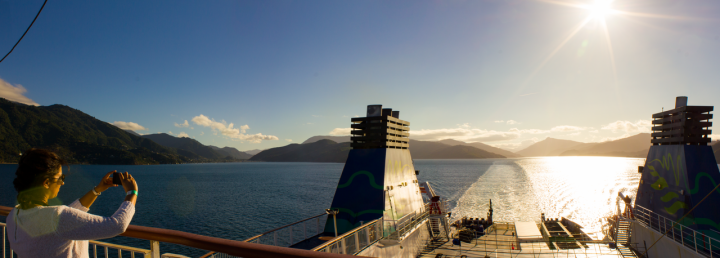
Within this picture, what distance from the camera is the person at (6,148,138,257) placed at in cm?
225

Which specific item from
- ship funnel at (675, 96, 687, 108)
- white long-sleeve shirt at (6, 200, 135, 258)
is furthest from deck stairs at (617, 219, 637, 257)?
white long-sleeve shirt at (6, 200, 135, 258)

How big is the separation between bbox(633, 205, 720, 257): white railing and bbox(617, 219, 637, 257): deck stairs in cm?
106

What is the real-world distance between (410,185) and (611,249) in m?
12.0

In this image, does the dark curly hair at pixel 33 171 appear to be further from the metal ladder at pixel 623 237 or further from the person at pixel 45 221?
the metal ladder at pixel 623 237

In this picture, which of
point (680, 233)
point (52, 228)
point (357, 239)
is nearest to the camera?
point (52, 228)

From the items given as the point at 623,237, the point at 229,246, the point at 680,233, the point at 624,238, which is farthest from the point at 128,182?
the point at 623,237

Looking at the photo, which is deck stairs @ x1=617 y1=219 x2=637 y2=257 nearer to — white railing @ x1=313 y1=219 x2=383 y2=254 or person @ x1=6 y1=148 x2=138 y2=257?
white railing @ x1=313 y1=219 x2=383 y2=254

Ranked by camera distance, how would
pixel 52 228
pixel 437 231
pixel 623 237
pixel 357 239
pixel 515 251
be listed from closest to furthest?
1. pixel 52 228
2. pixel 357 239
3. pixel 623 237
4. pixel 515 251
5. pixel 437 231

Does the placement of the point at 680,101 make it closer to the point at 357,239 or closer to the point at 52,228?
the point at 357,239

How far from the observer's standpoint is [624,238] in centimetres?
1906

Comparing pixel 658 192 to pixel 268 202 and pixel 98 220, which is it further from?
pixel 268 202

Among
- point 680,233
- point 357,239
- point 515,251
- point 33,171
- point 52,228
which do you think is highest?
point 33,171

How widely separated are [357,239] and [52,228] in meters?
10.9

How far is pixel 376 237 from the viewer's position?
1409 cm
